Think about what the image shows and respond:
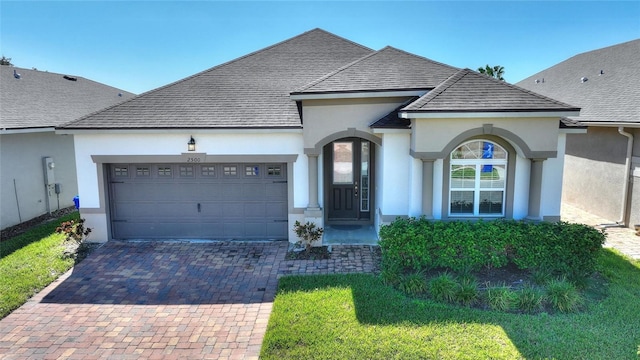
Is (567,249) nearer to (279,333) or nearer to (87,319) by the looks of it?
(279,333)

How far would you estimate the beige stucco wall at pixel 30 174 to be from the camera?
11484 mm

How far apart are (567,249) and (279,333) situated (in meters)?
5.91

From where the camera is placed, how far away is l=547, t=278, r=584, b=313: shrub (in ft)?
21.0

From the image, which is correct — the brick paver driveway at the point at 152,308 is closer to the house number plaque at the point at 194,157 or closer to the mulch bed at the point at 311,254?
the mulch bed at the point at 311,254

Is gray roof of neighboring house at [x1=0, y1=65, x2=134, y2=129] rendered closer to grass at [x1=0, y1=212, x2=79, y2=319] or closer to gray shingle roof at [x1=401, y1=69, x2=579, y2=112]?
grass at [x1=0, y1=212, x2=79, y2=319]

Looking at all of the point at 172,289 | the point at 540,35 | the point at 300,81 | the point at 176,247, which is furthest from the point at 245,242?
the point at 540,35

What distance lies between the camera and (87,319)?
6512mm

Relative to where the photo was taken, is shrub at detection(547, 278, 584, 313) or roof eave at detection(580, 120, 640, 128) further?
roof eave at detection(580, 120, 640, 128)

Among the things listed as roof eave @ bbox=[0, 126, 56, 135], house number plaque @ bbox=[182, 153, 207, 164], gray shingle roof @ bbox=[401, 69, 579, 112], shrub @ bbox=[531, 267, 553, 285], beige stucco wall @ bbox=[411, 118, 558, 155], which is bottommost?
shrub @ bbox=[531, 267, 553, 285]

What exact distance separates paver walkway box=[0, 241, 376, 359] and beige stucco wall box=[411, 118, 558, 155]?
3.22 metres

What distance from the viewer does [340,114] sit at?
31.7 feet

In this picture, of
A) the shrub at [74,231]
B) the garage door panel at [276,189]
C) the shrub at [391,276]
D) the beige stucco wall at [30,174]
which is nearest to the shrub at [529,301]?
the shrub at [391,276]

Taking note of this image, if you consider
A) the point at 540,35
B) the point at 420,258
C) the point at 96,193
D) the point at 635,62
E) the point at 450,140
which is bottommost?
the point at 420,258

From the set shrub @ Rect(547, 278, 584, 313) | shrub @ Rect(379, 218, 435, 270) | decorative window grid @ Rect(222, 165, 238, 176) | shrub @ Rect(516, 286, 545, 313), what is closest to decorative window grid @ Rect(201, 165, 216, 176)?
decorative window grid @ Rect(222, 165, 238, 176)
